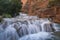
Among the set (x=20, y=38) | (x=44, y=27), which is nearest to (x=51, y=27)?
(x=44, y=27)

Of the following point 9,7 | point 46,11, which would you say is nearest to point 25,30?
point 9,7

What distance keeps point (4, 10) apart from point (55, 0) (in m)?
4.61

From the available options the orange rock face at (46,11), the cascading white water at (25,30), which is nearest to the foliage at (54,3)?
the orange rock face at (46,11)

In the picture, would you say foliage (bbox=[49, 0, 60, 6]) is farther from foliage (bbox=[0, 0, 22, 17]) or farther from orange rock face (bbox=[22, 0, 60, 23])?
foliage (bbox=[0, 0, 22, 17])

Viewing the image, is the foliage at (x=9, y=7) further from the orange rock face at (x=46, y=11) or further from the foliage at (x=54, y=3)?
the foliage at (x=54, y=3)

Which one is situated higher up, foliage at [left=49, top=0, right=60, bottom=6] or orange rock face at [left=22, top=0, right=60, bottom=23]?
foliage at [left=49, top=0, right=60, bottom=6]

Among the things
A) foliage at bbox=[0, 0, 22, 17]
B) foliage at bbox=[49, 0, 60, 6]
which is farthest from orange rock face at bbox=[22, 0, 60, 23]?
foliage at bbox=[0, 0, 22, 17]

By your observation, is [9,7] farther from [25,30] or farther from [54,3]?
[25,30]

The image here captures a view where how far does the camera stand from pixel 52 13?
17.0 meters

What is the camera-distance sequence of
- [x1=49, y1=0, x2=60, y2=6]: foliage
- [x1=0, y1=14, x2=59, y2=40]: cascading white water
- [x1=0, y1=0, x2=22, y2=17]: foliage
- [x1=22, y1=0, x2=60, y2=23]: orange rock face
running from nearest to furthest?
1. [x1=0, y1=14, x2=59, y2=40]: cascading white water
2. [x1=0, y1=0, x2=22, y2=17]: foliage
3. [x1=22, y1=0, x2=60, y2=23]: orange rock face
4. [x1=49, y1=0, x2=60, y2=6]: foliage

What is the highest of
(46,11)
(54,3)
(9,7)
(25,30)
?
(9,7)

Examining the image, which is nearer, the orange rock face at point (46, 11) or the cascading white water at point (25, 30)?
the cascading white water at point (25, 30)

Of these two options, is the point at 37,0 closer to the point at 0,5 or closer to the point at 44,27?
the point at 0,5

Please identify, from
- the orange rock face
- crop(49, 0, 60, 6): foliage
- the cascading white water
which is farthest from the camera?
crop(49, 0, 60, 6): foliage
